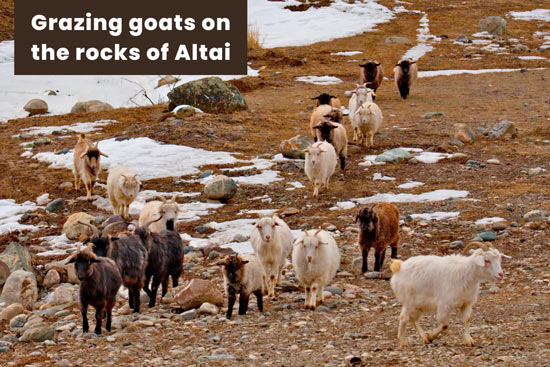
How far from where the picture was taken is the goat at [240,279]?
8812mm

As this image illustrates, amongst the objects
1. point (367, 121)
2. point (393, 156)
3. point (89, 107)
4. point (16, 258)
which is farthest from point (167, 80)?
point (16, 258)

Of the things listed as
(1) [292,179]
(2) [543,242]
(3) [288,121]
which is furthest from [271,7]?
(2) [543,242]

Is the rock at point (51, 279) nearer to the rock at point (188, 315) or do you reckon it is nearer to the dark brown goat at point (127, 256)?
the dark brown goat at point (127, 256)

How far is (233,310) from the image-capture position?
936cm

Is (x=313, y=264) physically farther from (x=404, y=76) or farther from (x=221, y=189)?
(x=404, y=76)

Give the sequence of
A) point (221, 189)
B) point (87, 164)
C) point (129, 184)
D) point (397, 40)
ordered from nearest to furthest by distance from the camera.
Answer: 1. point (129, 184)
2. point (221, 189)
3. point (87, 164)
4. point (397, 40)

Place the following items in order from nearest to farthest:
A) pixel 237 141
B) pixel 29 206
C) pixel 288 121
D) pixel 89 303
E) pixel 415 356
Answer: pixel 415 356 → pixel 89 303 → pixel 29 206 → pixel 237 141 → pixel 288 121

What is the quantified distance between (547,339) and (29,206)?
468 inches

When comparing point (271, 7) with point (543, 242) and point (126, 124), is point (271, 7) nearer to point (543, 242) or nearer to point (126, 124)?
point (126, 124)

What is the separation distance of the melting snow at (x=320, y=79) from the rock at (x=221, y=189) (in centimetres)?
1590

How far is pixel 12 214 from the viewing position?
1520 cm

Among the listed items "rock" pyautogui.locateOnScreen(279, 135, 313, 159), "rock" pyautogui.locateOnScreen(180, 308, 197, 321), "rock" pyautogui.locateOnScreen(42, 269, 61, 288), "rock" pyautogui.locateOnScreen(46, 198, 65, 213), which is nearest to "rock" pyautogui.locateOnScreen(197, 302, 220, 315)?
"rock" pyautogui.locateOnScreen(180, 308, 197, 321)
